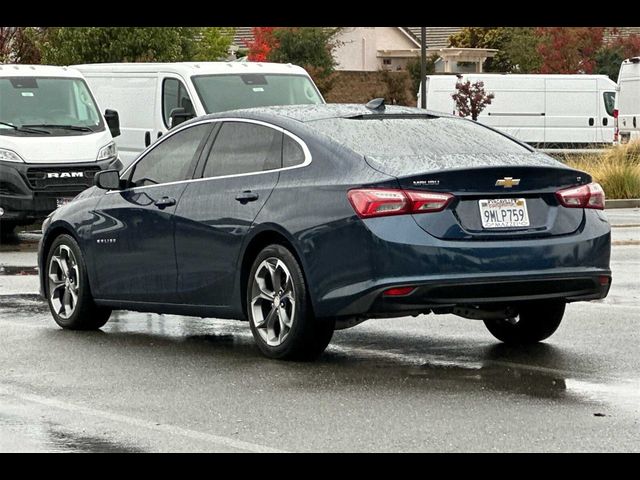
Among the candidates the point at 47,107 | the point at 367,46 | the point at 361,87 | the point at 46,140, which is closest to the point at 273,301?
the point at 46,140

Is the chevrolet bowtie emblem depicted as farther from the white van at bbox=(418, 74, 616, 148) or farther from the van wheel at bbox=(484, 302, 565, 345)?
the white van at bbox=(418, 74, 616, 148)

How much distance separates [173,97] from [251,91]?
1380mm

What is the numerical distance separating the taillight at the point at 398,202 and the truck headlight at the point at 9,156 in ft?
38.2

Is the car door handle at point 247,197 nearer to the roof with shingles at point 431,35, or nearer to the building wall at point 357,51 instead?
the roof with shingles at point 431,35

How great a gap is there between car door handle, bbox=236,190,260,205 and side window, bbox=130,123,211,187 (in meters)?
0.85

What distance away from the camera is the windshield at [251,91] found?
20.5 metres

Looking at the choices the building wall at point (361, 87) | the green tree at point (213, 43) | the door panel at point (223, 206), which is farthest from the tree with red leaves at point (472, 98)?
the door panel at point (223, 206)

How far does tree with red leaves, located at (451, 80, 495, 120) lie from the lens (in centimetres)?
4250

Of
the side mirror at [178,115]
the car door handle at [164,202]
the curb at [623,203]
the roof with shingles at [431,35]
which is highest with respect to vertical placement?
the car door handle at [164,202]

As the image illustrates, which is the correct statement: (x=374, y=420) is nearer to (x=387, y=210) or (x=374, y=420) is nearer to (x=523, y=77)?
(x=387, y=210)

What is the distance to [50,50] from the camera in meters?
41.7

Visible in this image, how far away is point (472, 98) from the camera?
4322cm
